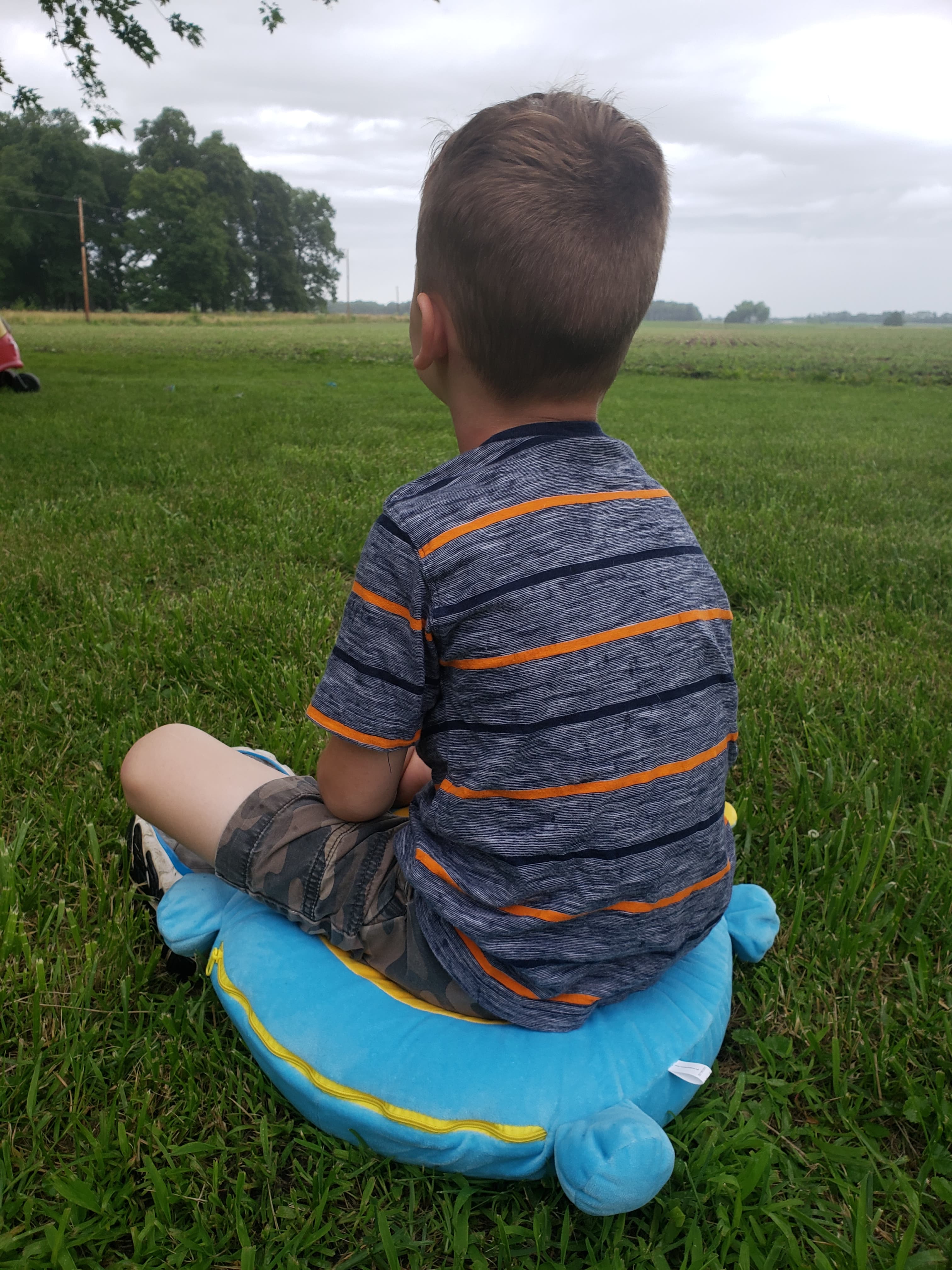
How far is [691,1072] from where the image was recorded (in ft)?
3.97

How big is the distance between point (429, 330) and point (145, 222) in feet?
225

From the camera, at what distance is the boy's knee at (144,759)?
151 cm

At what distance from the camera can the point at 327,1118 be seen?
120cm

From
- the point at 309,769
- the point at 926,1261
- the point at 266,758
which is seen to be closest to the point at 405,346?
the point at 309,769

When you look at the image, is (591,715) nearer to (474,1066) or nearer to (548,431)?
(548,431)

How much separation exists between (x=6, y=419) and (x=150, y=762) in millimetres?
6754

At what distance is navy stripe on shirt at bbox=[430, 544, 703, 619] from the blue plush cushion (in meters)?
0.63

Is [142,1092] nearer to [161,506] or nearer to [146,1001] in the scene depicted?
[146,1001]

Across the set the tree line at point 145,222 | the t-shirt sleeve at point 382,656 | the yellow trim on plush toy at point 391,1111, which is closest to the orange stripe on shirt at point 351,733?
the t-shirt sleeve at point 382,656

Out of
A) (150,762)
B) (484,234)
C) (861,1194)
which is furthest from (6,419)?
(861,1194)

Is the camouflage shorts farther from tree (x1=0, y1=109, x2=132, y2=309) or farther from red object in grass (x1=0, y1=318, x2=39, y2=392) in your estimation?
tree (x1=0, y1=109, x2=132, y2=309)

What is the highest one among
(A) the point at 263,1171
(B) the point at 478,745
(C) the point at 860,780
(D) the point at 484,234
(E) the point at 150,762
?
(D) the point at 484,234

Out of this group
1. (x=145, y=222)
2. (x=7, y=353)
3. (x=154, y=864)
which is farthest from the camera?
(x=145, y=222)

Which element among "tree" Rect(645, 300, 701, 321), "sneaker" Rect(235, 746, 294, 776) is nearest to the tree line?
"tree" Rect(645, 300, 701, 321)
